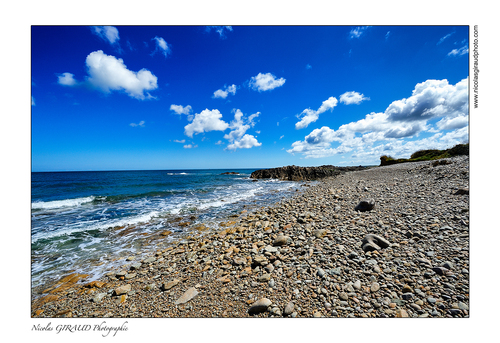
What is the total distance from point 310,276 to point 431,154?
204ft

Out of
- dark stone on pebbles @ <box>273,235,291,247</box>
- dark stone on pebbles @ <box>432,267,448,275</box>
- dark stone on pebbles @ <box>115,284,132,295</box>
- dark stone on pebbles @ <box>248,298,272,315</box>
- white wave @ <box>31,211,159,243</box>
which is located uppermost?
dark stone on pebbles @ <box>432,267,448,275</box>

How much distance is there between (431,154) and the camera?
44.7 m

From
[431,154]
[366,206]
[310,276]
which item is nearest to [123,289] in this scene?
[310,276]

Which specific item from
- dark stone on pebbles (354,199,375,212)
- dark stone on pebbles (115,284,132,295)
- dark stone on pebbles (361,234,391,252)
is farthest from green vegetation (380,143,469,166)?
dark stone on pebbles (115,284,132,295)

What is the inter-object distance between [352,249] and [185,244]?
6008 millimetres

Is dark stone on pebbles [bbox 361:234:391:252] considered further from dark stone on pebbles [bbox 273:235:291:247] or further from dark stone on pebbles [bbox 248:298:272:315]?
dark stone on pebbles [bbox 248:298:272:315]

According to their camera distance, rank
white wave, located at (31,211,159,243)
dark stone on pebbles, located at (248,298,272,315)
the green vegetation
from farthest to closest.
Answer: the green vegetation
white wave, located at (31,211,159,243)
dark stone on pebbles, located at (248,298,272,315)

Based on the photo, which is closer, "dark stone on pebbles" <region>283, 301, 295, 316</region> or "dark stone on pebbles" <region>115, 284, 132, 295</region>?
"dark stone on pebbles" <region>283, 301, 295, 316</region>

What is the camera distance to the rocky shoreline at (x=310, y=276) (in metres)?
2.86

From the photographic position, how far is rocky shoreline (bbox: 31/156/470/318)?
9.39 ft

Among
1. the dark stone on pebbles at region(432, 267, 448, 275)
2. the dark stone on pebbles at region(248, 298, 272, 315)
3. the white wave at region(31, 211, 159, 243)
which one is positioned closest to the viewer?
the dark stone on pebbles at region(248, 298, 272, 315)

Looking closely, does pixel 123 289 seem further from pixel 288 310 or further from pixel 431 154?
pixel 431 154

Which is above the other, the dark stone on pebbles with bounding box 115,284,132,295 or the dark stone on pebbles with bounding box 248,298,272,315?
the dark stone on pebbles with bounding box 248,298,272,315

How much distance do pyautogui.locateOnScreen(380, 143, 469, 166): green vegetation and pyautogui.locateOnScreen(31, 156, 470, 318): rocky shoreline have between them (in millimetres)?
30092
